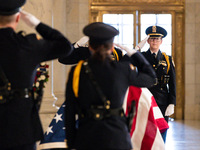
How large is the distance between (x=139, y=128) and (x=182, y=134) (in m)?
4.74

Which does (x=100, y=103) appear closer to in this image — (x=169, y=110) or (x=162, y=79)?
(x=169, y=110)

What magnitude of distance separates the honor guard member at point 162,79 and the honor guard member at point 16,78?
11.1 feet

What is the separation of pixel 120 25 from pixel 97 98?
31.9ft

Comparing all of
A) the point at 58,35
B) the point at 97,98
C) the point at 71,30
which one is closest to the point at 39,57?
the point at 58,35

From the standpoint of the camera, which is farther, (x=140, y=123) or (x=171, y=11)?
(x=171, y=11)

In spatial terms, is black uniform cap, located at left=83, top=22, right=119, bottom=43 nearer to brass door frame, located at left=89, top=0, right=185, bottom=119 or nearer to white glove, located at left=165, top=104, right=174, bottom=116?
white glove, located at left=165, top=104, right=174, bottom=116

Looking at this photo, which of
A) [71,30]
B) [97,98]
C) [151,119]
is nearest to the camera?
[97,98]

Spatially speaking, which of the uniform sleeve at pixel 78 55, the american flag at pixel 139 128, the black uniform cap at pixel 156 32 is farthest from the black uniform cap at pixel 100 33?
the black uniform cap at pixel 156 32

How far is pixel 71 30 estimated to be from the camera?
1212 cm

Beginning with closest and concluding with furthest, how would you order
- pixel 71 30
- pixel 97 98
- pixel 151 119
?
pixel 97 98 < pixel 151 119 < pixel 71 30

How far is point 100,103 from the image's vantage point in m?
2.85

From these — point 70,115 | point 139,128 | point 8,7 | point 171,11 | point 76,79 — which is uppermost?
point 171,11

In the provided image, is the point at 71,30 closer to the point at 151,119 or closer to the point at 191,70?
the point at 191,70

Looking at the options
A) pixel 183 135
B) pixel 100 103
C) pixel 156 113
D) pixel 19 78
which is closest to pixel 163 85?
pixel 156 113
